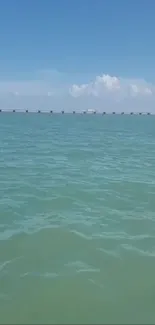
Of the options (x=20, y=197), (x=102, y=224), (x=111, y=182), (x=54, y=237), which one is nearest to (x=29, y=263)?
(x=54, y=237)

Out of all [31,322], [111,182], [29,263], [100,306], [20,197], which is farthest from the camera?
[111,182]

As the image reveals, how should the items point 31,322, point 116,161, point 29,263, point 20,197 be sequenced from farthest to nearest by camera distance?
point 116,161
point 20,197
point 29,263
point 31,322

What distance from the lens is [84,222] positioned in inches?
458

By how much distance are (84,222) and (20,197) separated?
343 cm

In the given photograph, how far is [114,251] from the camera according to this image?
9.55 m

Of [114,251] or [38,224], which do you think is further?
[38,224]

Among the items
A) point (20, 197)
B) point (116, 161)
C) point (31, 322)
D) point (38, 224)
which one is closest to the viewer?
point (31, 322)

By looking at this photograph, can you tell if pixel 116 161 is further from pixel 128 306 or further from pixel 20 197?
pixel 128 306

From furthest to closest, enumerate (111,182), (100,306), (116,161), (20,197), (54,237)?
(116,161)
(111,182)
(20,197)
(54,237)
(100,306)

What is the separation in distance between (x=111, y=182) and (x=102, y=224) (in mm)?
6049

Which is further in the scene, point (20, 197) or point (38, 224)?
point (20, 197)

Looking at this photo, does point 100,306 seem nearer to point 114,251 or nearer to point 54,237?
point 114,251

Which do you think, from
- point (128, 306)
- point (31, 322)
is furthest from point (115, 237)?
point (31, 322)

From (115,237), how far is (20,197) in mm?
4879
